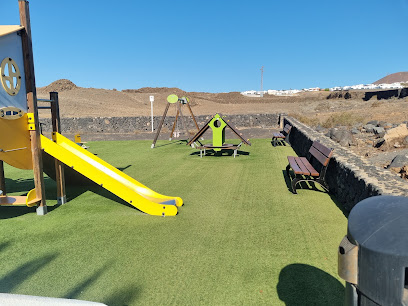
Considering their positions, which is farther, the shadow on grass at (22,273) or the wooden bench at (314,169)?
the wooden bench at (314,169)

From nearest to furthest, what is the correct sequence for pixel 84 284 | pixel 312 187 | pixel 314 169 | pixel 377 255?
pixel 377 255
pixel 84 284
pixel 314 169
pixel 312 187

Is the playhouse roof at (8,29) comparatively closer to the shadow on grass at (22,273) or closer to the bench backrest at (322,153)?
the shadow on grass at (22,273)

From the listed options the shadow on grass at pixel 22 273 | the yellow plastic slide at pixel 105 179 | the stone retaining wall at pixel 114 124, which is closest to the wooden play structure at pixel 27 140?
the yellow plastic slide at pixel 105 179

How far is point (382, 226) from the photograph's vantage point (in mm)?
1343

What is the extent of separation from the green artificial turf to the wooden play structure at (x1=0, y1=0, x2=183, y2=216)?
272mm

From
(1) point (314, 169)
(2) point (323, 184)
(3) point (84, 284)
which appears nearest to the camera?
(3) point (84, 284)

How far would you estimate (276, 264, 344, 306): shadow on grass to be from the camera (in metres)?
2.68

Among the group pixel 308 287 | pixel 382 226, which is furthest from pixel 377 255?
pixel 308 287

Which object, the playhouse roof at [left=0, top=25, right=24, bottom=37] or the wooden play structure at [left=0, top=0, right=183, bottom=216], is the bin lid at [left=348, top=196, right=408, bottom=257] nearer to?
the wooden play structure at [left=0, top=0, right=183, bottom=216]

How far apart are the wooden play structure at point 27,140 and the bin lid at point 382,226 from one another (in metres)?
3.54

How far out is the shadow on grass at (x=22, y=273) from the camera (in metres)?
2.99

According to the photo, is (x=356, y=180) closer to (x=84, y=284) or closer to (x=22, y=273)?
(x=84, y=284)

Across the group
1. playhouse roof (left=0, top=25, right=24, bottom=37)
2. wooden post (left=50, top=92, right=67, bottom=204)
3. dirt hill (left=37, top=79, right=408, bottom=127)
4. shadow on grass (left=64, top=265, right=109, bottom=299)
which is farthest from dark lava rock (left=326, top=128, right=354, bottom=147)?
playhouse roof (left=0, top=25, right=24, bottom=37)

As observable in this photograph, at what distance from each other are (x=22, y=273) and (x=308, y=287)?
2800 millimetres
